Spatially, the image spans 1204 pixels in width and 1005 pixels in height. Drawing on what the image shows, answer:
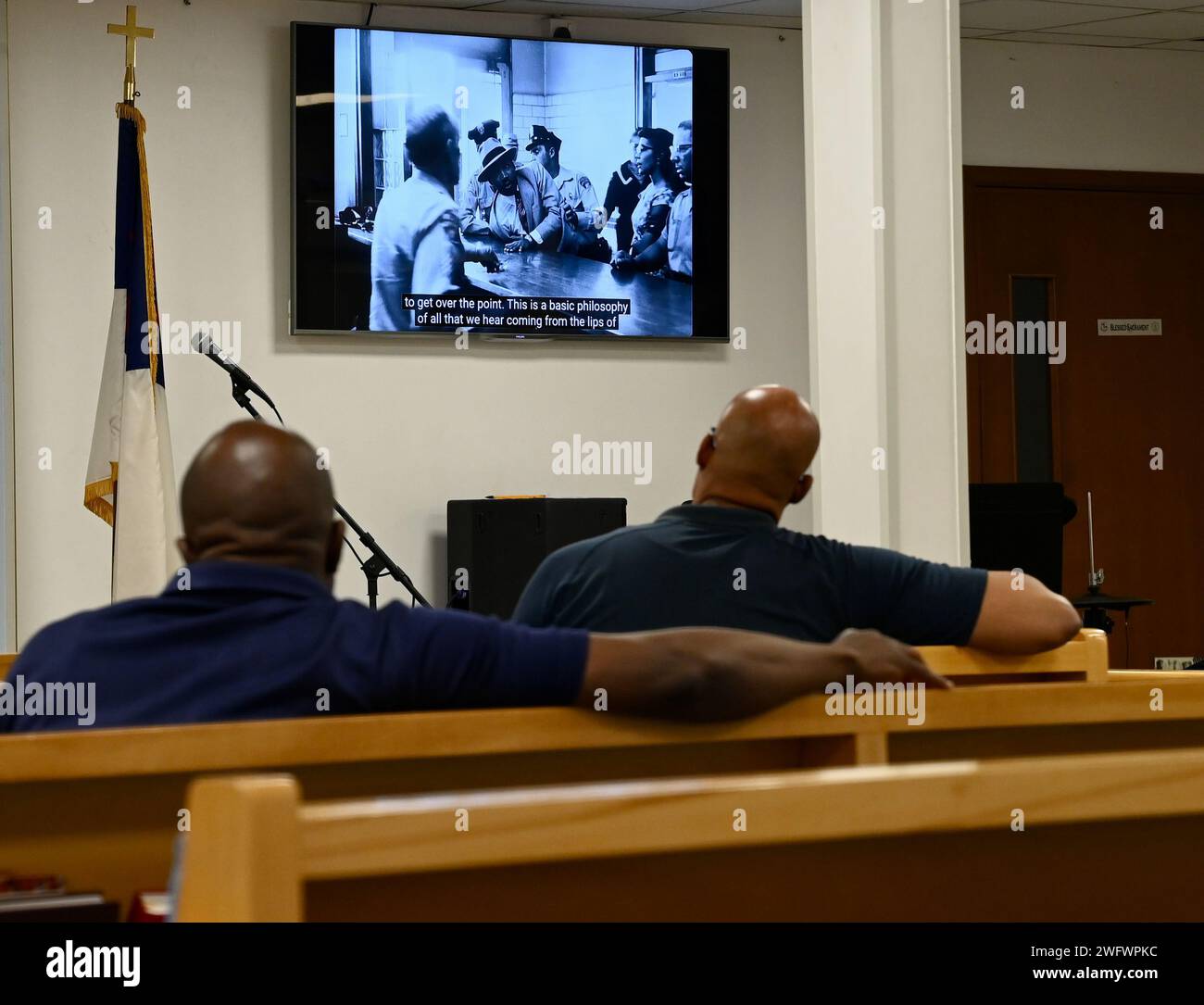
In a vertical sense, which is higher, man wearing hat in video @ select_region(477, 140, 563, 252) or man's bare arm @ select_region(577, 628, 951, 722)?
man wearing hat in video @ select_region(477, 140, 563, 252)

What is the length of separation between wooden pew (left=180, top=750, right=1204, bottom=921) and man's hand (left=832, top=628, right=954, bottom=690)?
457 mm

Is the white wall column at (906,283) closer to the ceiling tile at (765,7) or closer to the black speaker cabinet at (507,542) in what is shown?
the black speaker cabinet at (507,542)

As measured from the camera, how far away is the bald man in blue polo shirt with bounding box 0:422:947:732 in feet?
4.46

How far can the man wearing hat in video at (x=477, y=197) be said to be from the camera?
5605 mm

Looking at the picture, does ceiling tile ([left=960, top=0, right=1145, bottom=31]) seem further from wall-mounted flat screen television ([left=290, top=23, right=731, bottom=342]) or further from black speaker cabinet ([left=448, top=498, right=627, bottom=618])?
black speaker cabinet ([left=448, top=498, right=627, bottom=618])

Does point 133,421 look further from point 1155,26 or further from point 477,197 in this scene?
point 1155,26

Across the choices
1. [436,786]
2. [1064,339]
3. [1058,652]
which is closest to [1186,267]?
[1064,339]

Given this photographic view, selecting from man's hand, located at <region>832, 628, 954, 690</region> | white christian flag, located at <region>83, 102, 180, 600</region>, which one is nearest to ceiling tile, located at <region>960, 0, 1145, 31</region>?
white christian flag, located at <region>83, 102, 180, 600</region>

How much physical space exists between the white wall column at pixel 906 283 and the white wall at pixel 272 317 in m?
2.20

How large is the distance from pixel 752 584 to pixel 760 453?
27 centimetres

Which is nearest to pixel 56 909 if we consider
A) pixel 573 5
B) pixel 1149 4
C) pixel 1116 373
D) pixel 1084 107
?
pixel 573 5

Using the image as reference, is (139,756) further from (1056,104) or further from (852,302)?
(1056,104)

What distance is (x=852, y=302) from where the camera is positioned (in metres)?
3.73

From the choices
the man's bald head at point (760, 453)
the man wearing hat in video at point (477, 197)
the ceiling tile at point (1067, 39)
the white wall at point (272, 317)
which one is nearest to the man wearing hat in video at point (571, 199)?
the man wearing hat in video at point (477, 197)
